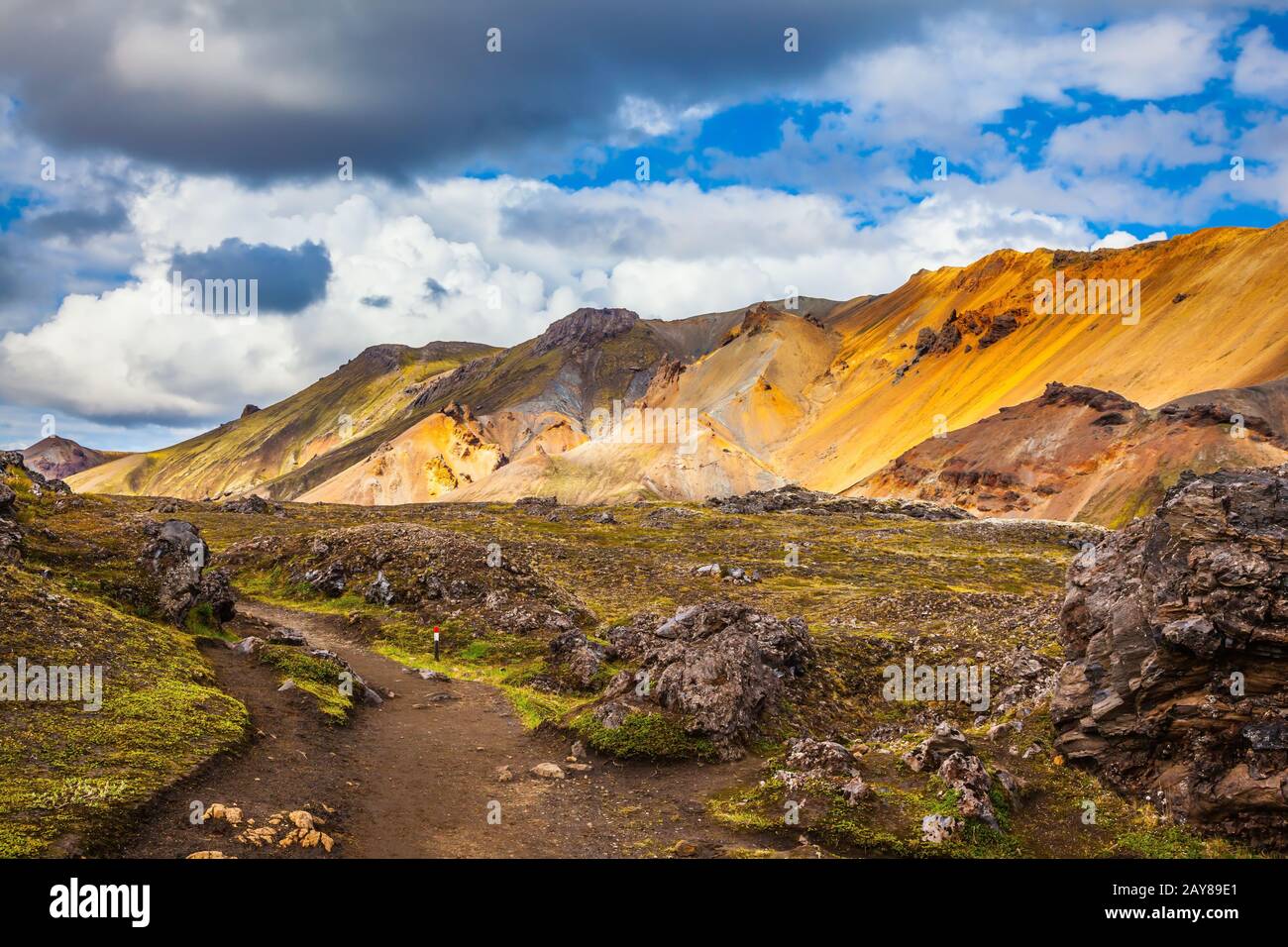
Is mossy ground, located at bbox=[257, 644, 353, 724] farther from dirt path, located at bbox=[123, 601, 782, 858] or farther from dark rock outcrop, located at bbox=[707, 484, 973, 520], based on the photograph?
dark rock outcrop, located at bbox=[707, 484, 973, 520]

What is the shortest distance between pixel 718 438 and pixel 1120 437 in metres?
74.4

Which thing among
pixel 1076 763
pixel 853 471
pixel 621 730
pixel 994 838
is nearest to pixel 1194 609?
pixel 1076 763

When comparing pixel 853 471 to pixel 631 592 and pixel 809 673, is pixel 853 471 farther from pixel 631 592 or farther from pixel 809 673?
pixel 809 673

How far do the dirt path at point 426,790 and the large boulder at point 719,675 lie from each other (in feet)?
4.26

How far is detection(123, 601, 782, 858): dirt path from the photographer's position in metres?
13.8

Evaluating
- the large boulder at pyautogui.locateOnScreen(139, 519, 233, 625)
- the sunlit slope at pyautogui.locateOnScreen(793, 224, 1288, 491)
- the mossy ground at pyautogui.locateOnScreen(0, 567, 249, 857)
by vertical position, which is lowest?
the mossy ground at pyautogui.locateOnScreen(0, 567, 249, 857)

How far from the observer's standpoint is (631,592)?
158 ft

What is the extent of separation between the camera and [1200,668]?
46.2 ft

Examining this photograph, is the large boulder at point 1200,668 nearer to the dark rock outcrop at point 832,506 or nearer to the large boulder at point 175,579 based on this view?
the large boulder at point 175,579

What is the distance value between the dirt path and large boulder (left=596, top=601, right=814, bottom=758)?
1298 mm

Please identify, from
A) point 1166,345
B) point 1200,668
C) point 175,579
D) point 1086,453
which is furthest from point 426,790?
point 1166,345

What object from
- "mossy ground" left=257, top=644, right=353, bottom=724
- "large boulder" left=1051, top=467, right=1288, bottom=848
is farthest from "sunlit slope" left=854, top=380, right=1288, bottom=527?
"mossy ground" left=257, top=644, right=353, bottom=724

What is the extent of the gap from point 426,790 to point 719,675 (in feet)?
26.4
